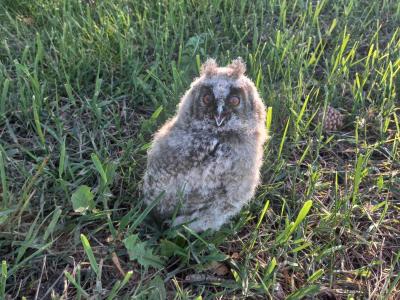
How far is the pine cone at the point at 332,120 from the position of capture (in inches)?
136

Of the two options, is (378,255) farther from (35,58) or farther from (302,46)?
(35,58)

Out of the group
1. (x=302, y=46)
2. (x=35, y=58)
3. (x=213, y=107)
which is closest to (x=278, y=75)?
(x=302, y=46)

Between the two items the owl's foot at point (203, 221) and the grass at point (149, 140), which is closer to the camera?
the grass at point (149, 140)

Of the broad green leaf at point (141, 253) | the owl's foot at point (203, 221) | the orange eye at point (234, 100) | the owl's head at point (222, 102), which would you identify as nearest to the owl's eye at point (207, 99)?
the owl's head at point (222, 102)

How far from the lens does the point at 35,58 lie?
11.1 ft

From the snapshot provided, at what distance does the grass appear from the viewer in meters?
2.51

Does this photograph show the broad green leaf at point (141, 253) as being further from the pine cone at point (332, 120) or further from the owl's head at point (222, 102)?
the pine cone at point (332, 120)

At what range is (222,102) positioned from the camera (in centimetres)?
246

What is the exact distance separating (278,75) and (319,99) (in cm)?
35

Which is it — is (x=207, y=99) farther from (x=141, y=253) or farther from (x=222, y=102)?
(x=141, y=253)

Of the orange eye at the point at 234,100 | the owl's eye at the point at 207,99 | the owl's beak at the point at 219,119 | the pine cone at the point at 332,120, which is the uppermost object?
the owl's eye at the point at 207,99

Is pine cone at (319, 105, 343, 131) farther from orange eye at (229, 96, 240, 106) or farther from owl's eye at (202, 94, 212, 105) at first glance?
owl's eye at (202, 94, 212, 105)

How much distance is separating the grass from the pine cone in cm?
5

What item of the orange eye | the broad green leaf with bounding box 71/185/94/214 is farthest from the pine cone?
the broad green leaf with bounding box 71/185/94/214
